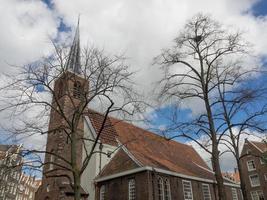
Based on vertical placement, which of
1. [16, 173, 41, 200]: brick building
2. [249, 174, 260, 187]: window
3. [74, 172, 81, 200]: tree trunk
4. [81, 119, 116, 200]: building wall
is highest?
[16, 173, 41, 200]: brick building

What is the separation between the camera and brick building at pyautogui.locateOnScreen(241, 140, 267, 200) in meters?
44.6

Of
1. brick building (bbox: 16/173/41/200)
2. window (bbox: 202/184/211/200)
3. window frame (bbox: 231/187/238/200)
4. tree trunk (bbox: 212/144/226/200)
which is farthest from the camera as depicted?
Answer: brick building (bbox: 16/173/41/200)

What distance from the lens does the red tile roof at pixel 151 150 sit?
20694 mm

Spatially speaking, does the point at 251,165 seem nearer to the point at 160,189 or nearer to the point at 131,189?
the point at 160,189

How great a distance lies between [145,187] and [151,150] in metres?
6.09

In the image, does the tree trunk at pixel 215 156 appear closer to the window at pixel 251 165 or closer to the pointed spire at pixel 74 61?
the pointed spire at pixel 74 61

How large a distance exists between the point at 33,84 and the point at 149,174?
30.7 ft

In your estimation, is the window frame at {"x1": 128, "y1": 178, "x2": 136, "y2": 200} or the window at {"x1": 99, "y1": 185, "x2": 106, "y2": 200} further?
the window at {"x1": 99, "y1": 185, "x2": 106, "y2": 200}

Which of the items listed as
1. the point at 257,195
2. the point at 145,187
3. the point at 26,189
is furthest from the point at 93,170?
the point at 26,189

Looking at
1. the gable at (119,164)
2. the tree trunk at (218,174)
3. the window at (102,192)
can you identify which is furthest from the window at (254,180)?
the tree trunk at (218,174)

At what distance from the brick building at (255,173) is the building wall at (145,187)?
85.3 ft

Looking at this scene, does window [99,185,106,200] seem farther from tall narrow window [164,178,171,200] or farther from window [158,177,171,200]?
tall narrow window [164,178,171,200]

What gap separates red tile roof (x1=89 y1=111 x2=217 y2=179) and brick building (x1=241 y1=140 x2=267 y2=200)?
2013 cm

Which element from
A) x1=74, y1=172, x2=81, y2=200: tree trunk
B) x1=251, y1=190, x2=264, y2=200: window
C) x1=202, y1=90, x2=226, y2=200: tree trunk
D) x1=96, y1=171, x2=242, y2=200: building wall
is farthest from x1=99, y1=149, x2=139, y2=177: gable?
x1=251, y1=190, x2=264, y2=200: window
